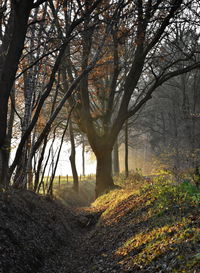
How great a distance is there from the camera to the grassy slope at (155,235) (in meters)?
4.04

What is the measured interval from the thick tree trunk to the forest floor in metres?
6.28

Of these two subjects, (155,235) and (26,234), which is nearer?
(155,235)

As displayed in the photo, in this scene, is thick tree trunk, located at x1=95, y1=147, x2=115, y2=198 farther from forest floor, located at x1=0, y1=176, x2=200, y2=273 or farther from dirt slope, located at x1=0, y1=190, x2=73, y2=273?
dirt slope, located at x1=0, y1=190, x2=73, y2=273

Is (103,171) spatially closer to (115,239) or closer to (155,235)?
(115,239)

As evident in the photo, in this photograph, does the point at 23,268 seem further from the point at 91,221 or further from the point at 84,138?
the point at 84,138

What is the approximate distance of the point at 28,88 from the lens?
894 cm

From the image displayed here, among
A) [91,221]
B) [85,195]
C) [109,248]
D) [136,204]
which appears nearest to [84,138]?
[85,195]

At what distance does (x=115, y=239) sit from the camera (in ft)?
21.6

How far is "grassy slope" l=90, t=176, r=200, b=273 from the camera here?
4039 mm

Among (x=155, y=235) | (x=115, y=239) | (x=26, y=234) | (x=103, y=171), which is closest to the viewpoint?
(x=155, y=235)

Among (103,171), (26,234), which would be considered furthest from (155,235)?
(103,171)

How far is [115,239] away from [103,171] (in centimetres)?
873

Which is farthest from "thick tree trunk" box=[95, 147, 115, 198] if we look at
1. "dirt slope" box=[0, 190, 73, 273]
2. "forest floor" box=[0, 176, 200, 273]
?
"dirt slope" box=[0, 190, 73, 273]

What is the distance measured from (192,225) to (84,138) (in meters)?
25.7
